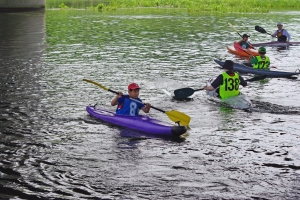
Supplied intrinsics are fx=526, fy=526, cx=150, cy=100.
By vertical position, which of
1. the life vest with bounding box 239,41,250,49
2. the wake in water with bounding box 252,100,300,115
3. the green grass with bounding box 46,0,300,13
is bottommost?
the wake in water with bounding box 252,100,300,115

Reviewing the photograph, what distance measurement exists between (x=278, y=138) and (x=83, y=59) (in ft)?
47.9

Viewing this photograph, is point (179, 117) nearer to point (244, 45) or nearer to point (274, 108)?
point (274, 108)

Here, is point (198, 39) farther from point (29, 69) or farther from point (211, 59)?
point (29, 69)

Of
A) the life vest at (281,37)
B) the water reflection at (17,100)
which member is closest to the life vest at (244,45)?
the life vest at (281,37)

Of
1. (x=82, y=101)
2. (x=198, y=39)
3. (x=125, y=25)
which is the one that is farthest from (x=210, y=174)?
(x=125, y=25)

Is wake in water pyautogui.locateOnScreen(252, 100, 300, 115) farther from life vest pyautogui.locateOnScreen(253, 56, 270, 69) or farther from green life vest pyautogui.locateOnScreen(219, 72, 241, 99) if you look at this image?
life vest pyautogui.locateOnScreen(253, 56, 270, 69)

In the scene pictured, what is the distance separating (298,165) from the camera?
10477 mm

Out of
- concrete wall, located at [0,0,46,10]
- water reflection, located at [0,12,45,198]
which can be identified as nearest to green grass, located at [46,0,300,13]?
concrete wall, located at [0,0,46,10]

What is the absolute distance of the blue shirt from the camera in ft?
43.0

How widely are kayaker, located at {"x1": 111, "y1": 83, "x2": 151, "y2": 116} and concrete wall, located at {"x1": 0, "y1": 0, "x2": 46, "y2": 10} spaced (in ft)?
151

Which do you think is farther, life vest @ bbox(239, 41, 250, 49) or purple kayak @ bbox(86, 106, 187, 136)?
life vest @ bbox(239, 41, 250, 49)

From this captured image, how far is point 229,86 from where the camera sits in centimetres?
1534

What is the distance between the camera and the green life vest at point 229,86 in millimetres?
15282

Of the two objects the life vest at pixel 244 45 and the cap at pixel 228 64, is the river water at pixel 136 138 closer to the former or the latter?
the life vest at pixel 244 45
